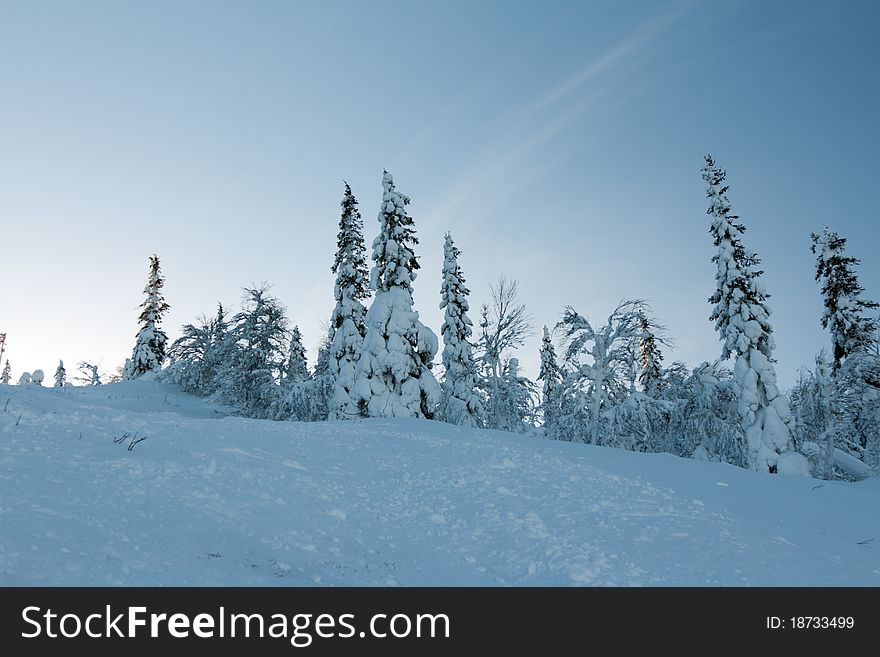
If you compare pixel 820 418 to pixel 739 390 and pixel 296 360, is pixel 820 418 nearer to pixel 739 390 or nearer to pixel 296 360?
pixel 739 390

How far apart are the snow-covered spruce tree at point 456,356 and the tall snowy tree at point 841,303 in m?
19.2

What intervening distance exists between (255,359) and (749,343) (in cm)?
2698

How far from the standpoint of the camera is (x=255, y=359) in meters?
32.8

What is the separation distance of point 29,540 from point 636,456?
11110mm

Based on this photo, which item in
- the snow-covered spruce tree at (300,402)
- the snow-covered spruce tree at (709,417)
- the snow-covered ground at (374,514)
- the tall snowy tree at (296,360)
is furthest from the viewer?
the tall snowy tree at (296,360)

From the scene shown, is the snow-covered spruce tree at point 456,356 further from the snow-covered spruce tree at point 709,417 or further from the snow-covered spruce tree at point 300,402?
the snow-covered spruce tree at point 709,417

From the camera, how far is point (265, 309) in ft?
112

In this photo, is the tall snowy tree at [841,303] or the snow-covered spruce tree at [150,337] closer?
the tall snowy tree at [841,303]

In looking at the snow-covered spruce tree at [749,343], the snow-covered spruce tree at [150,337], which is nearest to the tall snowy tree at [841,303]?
the snow-covered spruce tree at [749,343]

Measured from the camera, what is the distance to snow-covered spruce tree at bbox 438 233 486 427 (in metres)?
31.4

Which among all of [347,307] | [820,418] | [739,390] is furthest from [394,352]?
[820,418]

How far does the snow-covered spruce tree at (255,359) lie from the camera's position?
1268 inches
